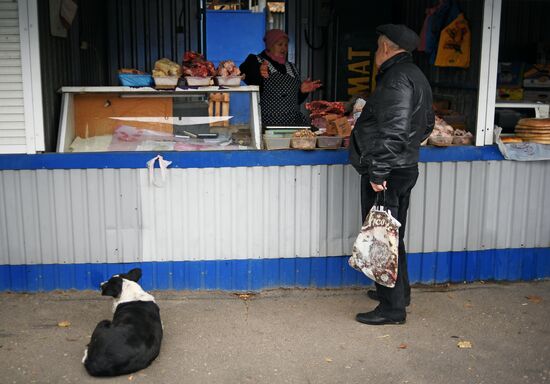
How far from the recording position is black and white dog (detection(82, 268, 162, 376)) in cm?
405

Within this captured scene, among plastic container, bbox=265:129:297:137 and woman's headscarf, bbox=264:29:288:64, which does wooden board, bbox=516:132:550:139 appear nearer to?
plastic container, bbox=265:129:297:137

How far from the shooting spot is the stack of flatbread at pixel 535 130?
5.78m

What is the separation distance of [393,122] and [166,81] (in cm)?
199

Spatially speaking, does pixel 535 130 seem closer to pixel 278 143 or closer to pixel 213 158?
pixel 278 143

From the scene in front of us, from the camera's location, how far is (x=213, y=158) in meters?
5.38

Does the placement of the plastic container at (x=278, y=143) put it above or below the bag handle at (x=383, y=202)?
above

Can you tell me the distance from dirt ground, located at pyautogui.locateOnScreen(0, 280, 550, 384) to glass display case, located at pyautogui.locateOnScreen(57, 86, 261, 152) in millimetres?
1234

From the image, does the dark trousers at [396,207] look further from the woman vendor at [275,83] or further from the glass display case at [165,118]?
the woman vendor at [275,83]

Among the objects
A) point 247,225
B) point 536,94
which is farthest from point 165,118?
point 536,94

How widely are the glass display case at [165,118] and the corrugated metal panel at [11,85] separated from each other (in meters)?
0.38

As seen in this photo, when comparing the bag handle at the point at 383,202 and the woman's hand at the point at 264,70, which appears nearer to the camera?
the bag handle at the point at 383,202

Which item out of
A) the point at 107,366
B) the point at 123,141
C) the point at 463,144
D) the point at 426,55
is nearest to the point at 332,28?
the point at 426,55

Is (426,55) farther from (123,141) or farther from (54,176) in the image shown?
(54,176)

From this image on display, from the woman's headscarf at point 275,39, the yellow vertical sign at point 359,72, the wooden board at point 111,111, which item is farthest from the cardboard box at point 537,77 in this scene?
the wooden board at point 111,111
